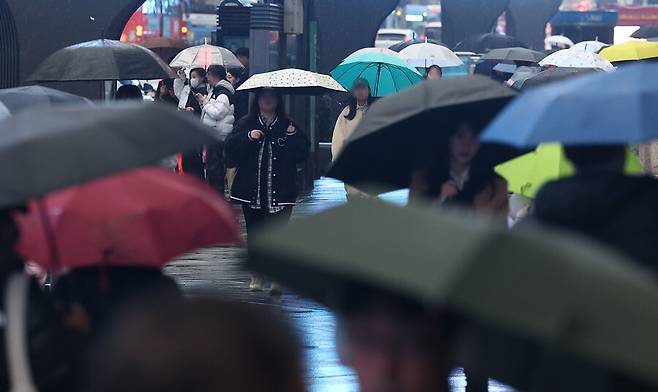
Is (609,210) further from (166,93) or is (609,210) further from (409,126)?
(166,93)

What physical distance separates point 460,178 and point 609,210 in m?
2.01

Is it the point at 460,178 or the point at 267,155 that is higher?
the point at 460,178

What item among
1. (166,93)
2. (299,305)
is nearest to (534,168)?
(299,305)

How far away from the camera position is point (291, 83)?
12789mm

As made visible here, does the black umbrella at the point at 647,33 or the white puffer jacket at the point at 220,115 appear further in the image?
the black umbrella at the point at 647,33

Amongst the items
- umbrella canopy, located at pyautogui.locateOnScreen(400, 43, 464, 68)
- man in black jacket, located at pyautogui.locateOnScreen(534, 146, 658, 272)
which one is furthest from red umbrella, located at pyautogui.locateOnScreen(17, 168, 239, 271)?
umbrella canopy, located at pyautogui.locateOnScreen(400, 43, 464, 68)

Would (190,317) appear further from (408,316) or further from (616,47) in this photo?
(616,47)

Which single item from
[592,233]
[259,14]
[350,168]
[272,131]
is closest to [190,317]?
[592,233]

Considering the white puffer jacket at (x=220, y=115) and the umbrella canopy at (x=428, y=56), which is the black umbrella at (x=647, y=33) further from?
the white puffer jacket at (x=220, y=115)

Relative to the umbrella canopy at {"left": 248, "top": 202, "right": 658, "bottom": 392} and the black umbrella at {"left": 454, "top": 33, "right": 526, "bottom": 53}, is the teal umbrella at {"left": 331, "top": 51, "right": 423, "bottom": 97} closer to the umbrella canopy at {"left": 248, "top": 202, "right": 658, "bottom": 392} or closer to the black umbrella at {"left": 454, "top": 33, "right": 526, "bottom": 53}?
the umbrella canopy at {"left": 248, "top": 202, "right": 658, "bottom": 392}

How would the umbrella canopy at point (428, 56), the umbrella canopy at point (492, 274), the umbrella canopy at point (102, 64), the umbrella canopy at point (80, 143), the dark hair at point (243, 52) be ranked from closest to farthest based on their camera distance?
the umbrella canopy at point (492, 274) → the umbrella canopy at point (80, 143) → the umbrella canopy at point (102, 64) → the dark hair at point (243, 52) → the umbrella canopy at point (428, 56)

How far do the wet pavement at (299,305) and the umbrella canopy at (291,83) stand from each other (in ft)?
4.05

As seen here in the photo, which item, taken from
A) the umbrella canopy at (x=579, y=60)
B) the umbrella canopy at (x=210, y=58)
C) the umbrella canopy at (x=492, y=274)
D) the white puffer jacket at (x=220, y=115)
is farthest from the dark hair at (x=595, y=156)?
the umbrella canopy at (x=210, y=58)

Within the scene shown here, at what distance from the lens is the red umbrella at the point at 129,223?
4918mm
